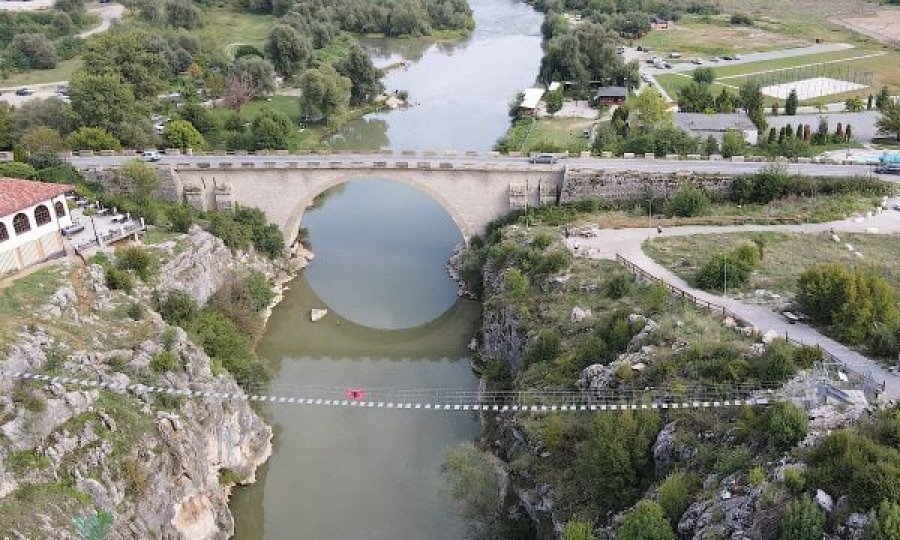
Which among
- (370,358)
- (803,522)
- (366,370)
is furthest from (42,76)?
(803,522)

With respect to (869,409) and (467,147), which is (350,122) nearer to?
(467,147)

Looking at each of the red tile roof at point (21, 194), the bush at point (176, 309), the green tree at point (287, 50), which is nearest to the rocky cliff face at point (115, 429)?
the bush at point (176, 309)

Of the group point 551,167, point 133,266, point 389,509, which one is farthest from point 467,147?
point 389,509

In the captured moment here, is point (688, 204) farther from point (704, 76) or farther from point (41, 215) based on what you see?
point (704, 76)

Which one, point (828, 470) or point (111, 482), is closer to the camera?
point (828, 470)

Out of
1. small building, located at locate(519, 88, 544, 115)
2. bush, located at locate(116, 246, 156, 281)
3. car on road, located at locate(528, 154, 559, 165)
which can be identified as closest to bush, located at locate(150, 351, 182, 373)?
bush, located at locate(116, 246, 156, 281)

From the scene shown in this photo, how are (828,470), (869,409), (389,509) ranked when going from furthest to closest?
(389,509) → (869,409) → (828,470)

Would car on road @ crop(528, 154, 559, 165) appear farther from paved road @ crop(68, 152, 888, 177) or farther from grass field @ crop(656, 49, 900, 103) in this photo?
grass field @ crop(656, 49, 900, 103)
